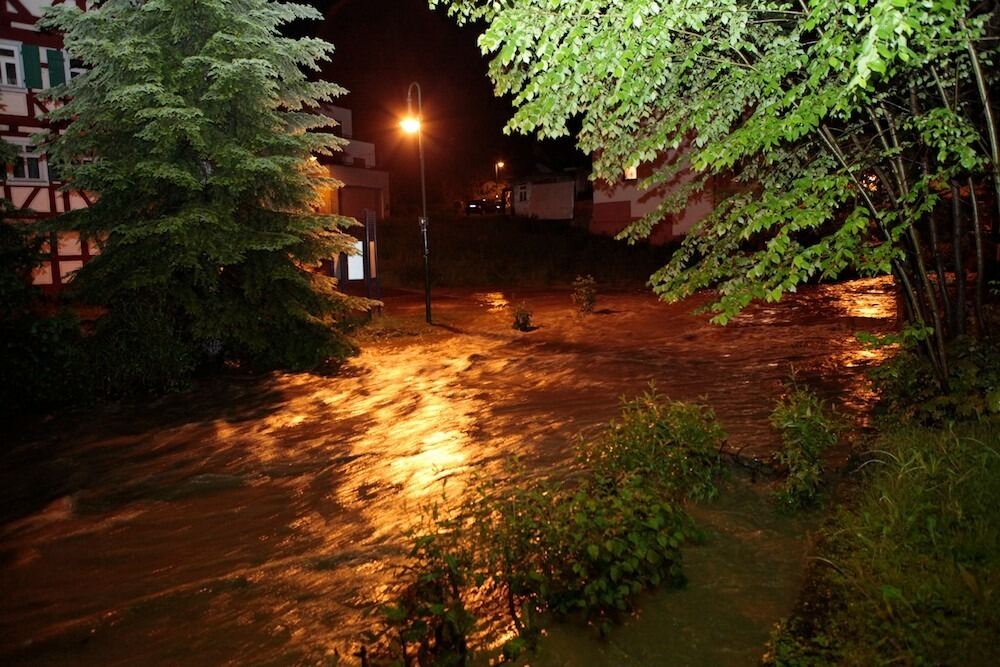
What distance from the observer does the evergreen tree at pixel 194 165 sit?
36.7 feet

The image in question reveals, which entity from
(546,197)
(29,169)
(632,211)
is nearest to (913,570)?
(29,169)

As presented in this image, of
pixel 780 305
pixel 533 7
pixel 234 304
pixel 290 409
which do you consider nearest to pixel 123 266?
pixel 234 304

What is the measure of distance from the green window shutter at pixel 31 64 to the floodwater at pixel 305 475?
38.3 feet

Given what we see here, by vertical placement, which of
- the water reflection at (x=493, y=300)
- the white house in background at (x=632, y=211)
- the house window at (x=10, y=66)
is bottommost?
the water reflection at (x=493, y=300)

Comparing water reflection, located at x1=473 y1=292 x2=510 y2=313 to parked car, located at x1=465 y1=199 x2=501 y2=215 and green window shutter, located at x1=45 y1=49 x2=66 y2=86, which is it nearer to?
green window shutter, located at x1=45 y1=49 x2=66 y2=86

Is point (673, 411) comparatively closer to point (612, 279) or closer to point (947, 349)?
point (947, 349)

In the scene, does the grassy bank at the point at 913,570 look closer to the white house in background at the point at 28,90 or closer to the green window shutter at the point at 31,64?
the white house in background at the point at 28,90

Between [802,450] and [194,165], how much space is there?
11.1 m

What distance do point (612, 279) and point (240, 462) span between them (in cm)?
2108

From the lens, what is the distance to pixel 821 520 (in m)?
5.14

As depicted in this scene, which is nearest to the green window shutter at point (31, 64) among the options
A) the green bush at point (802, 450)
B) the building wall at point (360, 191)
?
the building wall at point (360, 191)

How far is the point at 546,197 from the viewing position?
4616 cm

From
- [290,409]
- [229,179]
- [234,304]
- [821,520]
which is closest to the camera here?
[821,520]

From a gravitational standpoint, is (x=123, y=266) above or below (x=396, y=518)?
above
